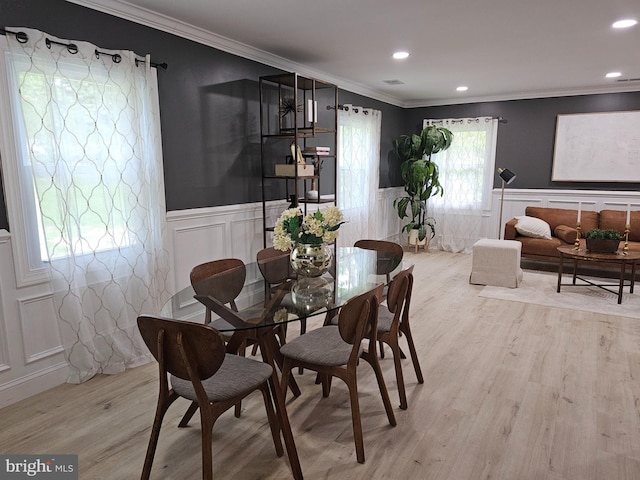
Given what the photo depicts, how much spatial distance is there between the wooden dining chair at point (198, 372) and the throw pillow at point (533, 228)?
15.3 ft

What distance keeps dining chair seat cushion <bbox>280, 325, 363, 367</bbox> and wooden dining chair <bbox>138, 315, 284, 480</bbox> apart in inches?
10.6

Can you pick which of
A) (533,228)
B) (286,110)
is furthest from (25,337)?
(533,228)

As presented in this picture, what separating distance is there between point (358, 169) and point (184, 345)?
4554mm

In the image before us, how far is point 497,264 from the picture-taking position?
4.96 meters

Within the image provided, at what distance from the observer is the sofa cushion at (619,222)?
541cm

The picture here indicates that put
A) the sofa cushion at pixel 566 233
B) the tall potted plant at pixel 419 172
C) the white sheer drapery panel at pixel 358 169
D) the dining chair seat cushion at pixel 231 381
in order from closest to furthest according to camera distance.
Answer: the dining chair seat cushion at pixel 231 381, the sofa cushion at pixel 566 233, the white sheer drapery panel at pixel 358 169, the tall potted plant at pixel 419 172

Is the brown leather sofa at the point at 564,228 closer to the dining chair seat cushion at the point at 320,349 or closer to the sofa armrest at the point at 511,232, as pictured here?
the sofa armrest at the point at 511,232

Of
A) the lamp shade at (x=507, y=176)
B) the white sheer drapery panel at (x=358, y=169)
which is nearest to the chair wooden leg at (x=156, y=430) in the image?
the white sheer drapery panel at (x=358, y=169)

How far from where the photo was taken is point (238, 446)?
2.16m

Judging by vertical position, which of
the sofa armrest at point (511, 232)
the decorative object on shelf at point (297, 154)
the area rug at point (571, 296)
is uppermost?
the decorative object on shelf at point (297, 154)

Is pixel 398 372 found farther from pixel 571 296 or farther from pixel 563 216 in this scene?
pixel 563 216

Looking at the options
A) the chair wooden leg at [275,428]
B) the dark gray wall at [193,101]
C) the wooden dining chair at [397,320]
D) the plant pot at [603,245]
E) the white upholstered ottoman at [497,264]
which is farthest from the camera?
the white upholstered ottoman at [497,264]

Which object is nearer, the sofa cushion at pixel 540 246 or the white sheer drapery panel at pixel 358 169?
the sofa cushion at pixel 540 246

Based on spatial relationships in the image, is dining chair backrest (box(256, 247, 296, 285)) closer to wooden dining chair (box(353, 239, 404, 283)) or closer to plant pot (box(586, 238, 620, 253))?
wooden dining chair (box(353, 239, 404, 283))
